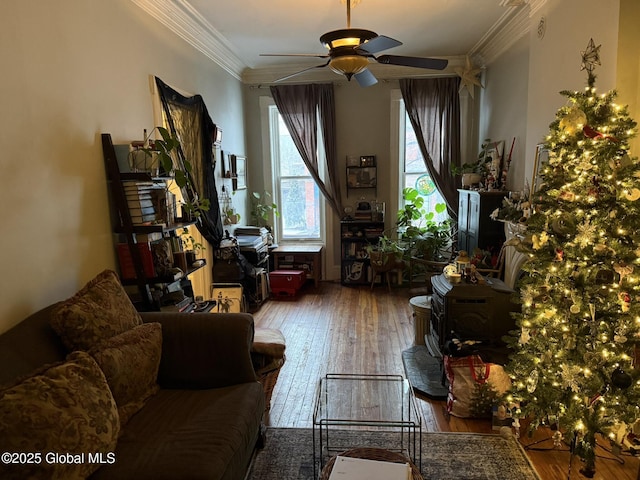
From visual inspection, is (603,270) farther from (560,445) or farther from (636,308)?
(560,445)

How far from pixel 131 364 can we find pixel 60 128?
129 centimetres

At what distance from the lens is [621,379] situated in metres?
1.95

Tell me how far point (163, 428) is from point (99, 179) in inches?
61.0

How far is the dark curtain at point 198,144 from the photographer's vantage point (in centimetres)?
346

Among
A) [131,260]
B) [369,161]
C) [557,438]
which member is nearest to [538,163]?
[557,438]

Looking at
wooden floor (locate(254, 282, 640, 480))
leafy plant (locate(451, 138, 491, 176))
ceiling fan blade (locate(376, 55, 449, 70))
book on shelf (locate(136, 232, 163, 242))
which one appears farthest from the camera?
leafy plant (locate(451, 138, 491, 176))

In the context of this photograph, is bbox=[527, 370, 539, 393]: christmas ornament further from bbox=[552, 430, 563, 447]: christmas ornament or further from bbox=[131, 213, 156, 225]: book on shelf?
bbox=[131, 213, 156, 225]: book on shelf

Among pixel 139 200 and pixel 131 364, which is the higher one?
pixel 139 200

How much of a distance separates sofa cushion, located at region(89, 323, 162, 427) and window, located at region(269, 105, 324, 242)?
4.07 m

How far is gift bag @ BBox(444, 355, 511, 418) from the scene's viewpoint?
2.46 m

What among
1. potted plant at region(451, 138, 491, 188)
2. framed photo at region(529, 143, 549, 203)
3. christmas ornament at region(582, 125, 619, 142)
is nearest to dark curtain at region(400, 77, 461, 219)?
potted plant at region(451, 138, 491, 188)

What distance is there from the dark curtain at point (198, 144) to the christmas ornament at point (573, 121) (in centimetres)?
276

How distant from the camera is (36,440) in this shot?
1.28 m

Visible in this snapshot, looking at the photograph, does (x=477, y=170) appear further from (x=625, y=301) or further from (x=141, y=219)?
(x=141, y=219)
